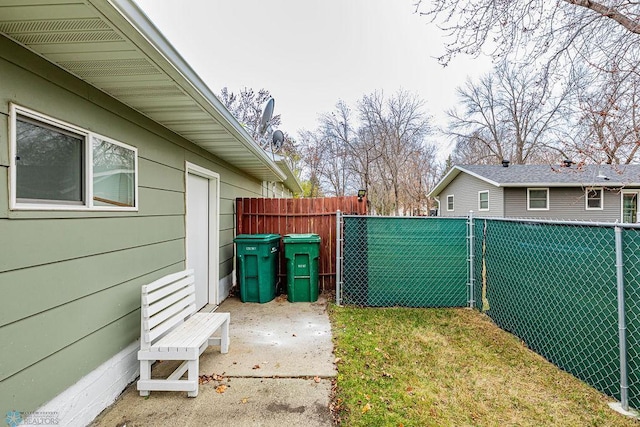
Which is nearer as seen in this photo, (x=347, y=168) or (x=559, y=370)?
(x=559, y=370)

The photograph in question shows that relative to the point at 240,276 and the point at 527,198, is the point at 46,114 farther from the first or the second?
the point at 527,198

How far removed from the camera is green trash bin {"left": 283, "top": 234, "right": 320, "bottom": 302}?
5348mm

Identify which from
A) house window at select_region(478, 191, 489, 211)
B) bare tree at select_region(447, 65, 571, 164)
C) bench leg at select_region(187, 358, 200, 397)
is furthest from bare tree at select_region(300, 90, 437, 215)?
bench leg at select_region(187, 358, 200, 397)

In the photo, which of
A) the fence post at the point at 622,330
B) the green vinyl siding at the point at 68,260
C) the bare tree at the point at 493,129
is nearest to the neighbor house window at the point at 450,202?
the bare tree at the point at 493,129

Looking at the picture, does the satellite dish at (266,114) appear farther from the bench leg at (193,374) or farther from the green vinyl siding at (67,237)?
the bench leg at (193,374)

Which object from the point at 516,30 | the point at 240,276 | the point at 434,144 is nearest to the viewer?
the point at 516,30

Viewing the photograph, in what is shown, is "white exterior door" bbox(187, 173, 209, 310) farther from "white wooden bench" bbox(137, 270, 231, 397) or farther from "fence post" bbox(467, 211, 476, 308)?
"fence post" bbox(467, 211, 476, 308)

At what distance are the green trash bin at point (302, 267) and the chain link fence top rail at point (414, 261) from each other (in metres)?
0.90

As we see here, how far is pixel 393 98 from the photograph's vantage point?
2014 centimetres

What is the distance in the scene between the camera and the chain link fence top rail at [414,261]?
16.0 ft

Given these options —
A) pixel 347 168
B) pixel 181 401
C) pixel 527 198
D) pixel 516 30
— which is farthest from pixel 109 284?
pixel 347 168

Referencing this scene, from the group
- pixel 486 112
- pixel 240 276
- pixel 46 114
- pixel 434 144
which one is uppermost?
pixel 486 112

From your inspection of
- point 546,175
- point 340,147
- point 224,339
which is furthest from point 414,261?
point 340,147

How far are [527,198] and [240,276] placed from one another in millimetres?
12520
